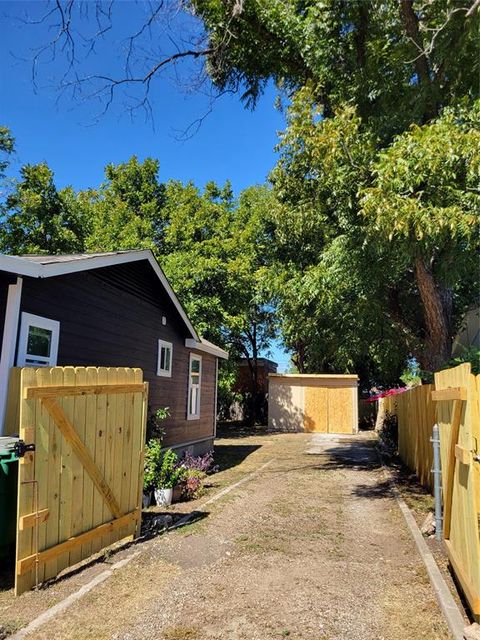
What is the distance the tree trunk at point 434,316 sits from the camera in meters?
8.59

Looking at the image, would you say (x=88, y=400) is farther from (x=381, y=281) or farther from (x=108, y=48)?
(x=381, y=281)

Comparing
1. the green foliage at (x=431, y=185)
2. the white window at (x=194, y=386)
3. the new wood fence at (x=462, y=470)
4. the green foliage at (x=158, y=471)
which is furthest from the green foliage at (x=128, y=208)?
the new wood fence at (x=462, y=470)

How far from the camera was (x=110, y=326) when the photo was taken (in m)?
8.18

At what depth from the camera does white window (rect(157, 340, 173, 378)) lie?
10.4 m

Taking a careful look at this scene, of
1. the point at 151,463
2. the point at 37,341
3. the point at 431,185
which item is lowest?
the point at 151,463

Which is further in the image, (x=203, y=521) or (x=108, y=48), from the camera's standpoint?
(x=203, y=521)

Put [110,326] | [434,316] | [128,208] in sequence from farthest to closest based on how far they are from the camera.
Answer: [128,208]
[434,316]
[110,326]

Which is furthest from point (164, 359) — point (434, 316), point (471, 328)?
point (471, 328)

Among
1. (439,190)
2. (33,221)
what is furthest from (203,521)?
(33,221)

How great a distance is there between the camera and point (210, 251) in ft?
67.6

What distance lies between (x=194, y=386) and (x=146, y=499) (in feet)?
17.1

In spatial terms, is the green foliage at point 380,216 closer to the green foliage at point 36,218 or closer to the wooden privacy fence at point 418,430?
the wooden privacy fence at point 418,430

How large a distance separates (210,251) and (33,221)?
712 centimetres

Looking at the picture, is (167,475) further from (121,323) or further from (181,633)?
(181,633)
